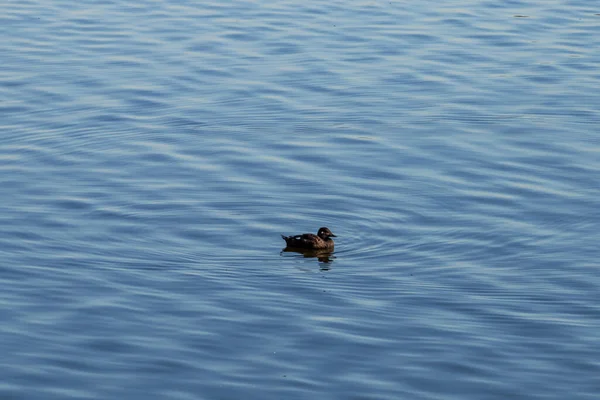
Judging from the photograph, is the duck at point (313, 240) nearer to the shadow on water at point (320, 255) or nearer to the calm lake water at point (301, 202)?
Answer: the shadow on water at point (320, 255)

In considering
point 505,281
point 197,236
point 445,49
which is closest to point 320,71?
point 445,49

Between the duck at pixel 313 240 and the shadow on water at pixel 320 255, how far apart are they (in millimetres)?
55

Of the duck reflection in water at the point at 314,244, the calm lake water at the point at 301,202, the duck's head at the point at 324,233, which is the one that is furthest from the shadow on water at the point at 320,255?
the duck's head at the point at 324,233

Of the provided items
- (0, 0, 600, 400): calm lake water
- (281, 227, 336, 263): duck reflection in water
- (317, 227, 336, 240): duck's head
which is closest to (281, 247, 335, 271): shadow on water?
(281, 227, 336, 263): duck reflection in water

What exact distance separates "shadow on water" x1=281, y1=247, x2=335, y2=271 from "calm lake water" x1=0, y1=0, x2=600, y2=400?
18 cm

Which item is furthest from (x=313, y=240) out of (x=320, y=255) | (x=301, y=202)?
(x=301, y=202)

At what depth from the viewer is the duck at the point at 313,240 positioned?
17.1 meters

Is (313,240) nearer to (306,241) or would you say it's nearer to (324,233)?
(306,241)

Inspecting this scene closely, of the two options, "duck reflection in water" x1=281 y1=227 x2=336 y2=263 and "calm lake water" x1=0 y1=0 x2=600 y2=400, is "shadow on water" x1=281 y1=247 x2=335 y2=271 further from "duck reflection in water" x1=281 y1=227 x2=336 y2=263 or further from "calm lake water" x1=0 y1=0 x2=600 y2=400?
"calm lake water" x1=0 y1=0 x2=600 y2=400

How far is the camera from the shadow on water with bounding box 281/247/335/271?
55.6 ft

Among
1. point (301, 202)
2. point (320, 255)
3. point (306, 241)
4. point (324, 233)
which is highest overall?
point (301, 202)

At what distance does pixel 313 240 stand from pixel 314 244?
0.36 ft

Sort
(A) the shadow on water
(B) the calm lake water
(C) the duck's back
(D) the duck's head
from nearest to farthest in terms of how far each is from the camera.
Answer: (B) the calm lake water → (A) the shadow on water → (C) the duck's back → (D) the duck's head

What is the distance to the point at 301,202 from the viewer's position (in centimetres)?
1952
